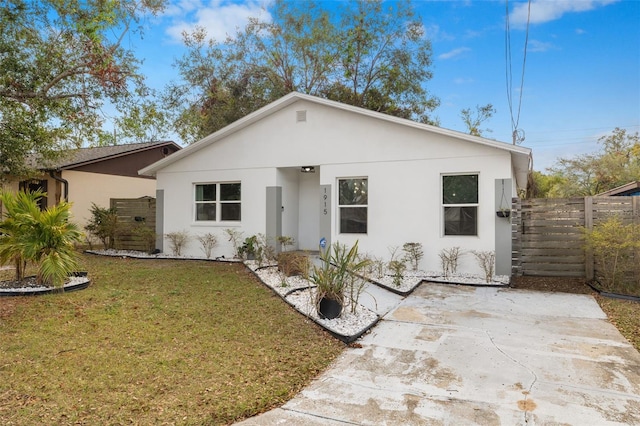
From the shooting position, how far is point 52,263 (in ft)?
19.1

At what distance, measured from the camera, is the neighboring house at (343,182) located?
8531 millimetres

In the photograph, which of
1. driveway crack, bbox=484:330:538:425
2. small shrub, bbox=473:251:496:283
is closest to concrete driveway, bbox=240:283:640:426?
driveway crack, bbox=484:330:538:425

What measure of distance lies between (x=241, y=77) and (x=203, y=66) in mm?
1967

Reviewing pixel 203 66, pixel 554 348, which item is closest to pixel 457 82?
pixel 203 66

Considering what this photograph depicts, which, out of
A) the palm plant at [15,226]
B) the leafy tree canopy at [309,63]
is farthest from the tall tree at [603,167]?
the palm plant at [15,226]

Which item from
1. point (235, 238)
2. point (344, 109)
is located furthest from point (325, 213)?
point (235, 238)

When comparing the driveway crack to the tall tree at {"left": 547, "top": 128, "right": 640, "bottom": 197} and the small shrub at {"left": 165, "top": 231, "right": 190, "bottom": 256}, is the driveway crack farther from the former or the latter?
the tall tree at {"left": 547, "top": 128, "right": 640, "bottom": 197}

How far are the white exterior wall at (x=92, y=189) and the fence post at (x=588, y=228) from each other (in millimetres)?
15545

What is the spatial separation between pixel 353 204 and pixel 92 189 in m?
12.0

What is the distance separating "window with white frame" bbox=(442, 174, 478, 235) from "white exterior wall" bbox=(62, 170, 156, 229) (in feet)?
41.9

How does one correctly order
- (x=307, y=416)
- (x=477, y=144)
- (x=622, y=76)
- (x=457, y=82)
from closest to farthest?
(x=307, y=416)
(x=477, y=144)
(x=622, y=76)
(x=457, y=82)

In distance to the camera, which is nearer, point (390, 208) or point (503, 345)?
point (503, 345)

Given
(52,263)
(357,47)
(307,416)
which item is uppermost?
(357,47)

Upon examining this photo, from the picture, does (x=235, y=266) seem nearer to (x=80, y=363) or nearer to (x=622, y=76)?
(x=80, y=363)
